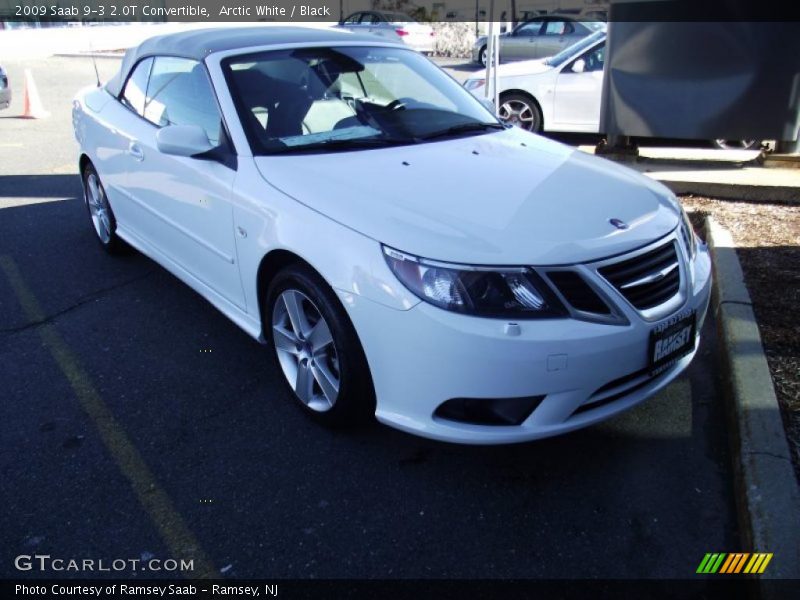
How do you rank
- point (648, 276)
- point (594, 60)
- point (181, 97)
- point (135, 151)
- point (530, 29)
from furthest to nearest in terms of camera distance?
point (530, 29), point (594, 60), point (135, 151), point (181, 97), point (648, 276)

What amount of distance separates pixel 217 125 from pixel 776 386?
3019 millimetres

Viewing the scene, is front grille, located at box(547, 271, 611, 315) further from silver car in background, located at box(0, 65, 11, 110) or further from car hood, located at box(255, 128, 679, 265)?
silver car in background, located at box(0, 65, 11, 110)

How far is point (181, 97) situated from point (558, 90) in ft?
20.1

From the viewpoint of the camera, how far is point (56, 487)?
9.27 ft

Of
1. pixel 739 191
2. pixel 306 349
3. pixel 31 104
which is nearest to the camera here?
pixel 306 349

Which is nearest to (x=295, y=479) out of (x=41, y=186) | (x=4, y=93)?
(x=41, y=186)

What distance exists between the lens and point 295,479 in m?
2.87

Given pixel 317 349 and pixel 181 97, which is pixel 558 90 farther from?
pixel 317 349

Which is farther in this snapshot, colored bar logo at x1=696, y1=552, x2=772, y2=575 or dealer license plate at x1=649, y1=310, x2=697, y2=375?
dealer license plate at x1=649, y1=310, x2=697, y2=375

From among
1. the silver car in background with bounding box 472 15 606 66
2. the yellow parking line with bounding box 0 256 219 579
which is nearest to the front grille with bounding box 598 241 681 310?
the yellow parking line with bounding box 0 256 219 579

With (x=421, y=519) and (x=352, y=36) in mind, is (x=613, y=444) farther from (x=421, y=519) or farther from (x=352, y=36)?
(x=352, y=36)

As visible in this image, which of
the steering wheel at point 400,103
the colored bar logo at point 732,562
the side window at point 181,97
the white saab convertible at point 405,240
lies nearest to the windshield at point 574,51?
the white saab convertible at point 405,240

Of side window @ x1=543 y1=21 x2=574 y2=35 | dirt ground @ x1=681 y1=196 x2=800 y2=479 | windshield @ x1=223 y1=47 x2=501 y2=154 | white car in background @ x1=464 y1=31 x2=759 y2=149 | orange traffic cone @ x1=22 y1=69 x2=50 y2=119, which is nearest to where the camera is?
dirt ground @ x1=681 y1=196 x2=800 y2=479

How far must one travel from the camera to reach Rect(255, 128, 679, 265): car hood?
2549mm
